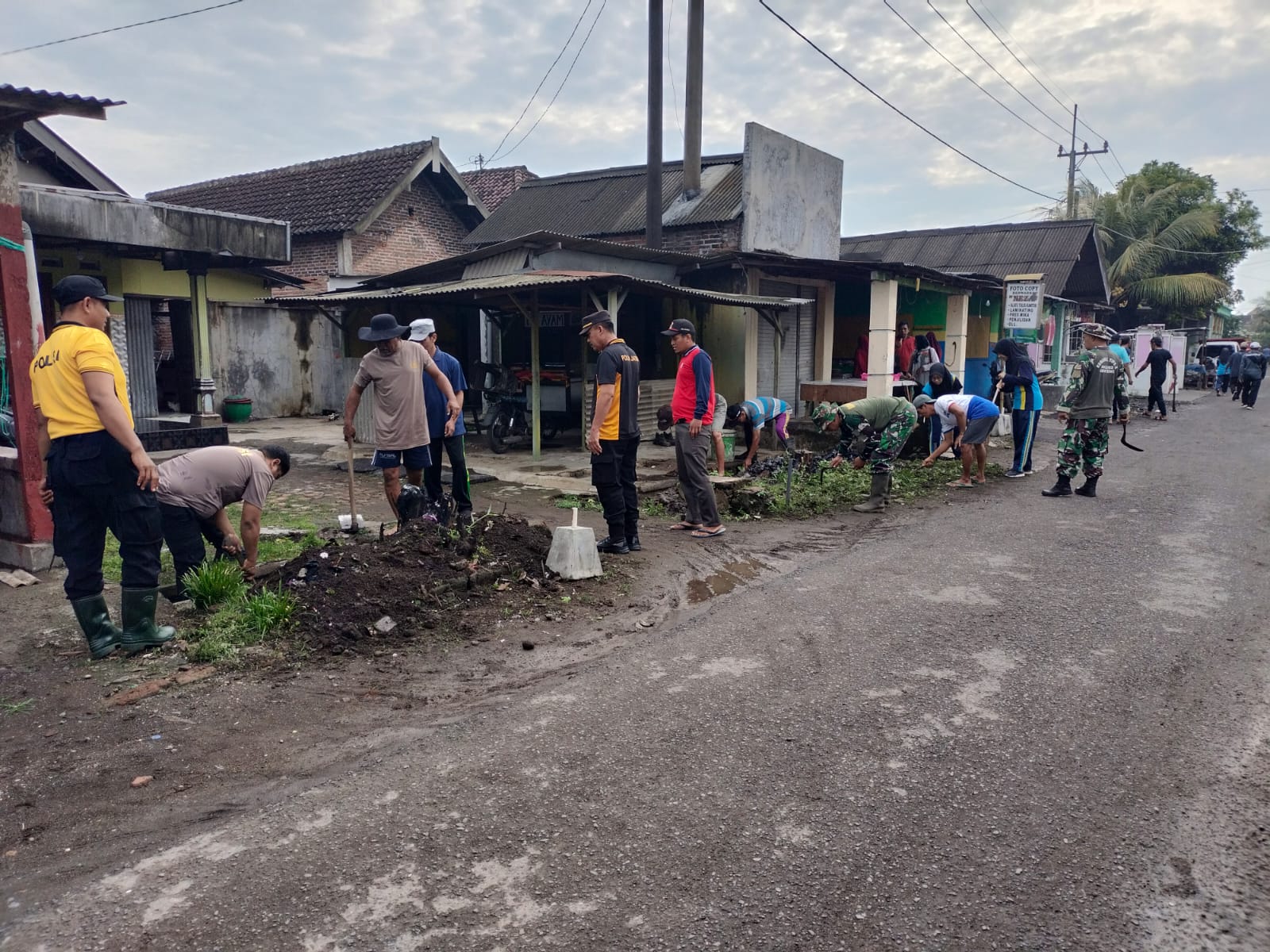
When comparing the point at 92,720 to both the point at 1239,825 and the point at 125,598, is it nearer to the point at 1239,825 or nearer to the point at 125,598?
the point at 125,598

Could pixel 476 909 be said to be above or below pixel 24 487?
below

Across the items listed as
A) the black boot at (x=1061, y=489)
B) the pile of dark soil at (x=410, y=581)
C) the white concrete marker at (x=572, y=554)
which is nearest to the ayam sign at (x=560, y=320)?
the black boot at (x=1061, y=489)

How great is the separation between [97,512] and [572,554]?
2.81 m

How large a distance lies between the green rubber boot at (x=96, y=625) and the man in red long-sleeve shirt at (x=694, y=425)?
4.35m

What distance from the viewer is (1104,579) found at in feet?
20.2

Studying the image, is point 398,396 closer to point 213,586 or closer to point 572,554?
point 572,554

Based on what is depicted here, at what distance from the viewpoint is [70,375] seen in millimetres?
4328

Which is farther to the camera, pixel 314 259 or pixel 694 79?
pixel 314 259

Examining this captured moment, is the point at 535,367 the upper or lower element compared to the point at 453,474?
upper

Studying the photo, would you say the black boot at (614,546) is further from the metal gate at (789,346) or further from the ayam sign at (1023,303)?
the ayam sign at (1023,303)

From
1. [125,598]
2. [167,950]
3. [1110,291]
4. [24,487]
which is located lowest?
[167,950]

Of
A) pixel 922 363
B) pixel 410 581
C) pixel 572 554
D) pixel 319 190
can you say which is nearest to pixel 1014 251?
pixel 922 363

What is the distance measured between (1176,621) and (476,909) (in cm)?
455

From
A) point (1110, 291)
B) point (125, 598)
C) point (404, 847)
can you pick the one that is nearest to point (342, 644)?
point (125, 598)
